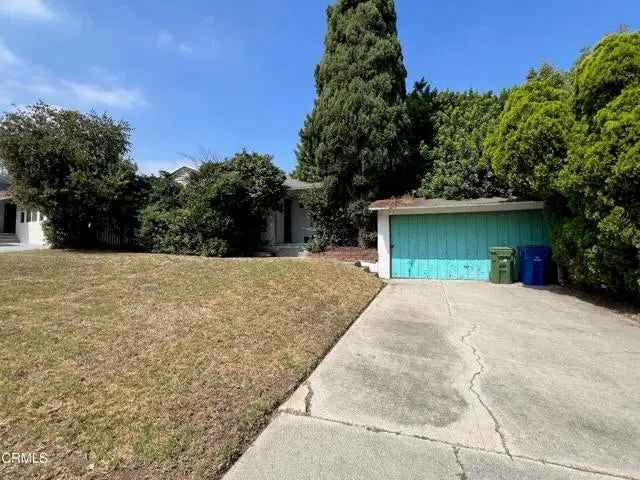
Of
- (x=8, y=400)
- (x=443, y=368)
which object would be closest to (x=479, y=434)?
(x=443, y=368)

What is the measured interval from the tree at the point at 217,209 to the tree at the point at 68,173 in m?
1.33

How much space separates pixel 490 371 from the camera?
3.96 meters

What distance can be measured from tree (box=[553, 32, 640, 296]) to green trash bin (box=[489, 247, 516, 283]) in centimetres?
262

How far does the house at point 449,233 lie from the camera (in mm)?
10039

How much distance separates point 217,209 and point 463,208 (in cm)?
841

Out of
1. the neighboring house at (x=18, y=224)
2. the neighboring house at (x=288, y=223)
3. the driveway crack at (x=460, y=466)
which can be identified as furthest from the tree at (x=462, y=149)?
the neighboring house at (x=18, y=224)

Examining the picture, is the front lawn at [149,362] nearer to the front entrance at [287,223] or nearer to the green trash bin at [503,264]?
the green trash bin at [503,264]

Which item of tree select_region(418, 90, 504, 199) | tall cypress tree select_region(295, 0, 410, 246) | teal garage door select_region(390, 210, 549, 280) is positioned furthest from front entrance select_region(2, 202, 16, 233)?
tree select_region(418, 90, 504, 199)

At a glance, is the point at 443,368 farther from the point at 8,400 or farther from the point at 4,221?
the point at 4,221

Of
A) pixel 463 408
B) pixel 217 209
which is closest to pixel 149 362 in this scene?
pixel 463 408

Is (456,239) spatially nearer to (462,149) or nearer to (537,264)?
(537,264)

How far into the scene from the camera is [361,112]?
37.9 ft

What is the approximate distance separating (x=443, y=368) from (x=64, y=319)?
16.9 ft

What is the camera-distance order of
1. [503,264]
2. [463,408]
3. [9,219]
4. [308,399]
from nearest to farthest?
[463,408], [308,399], [503,264], [9,219]
